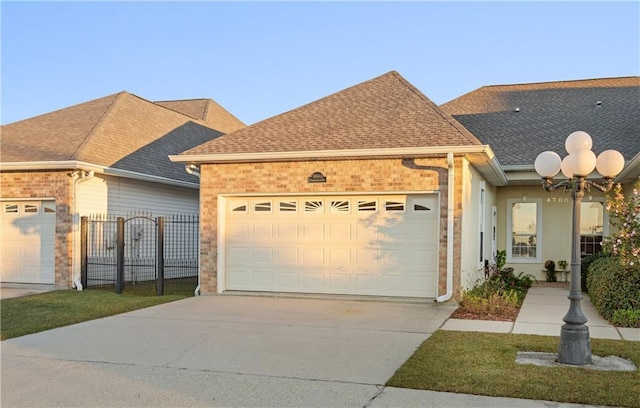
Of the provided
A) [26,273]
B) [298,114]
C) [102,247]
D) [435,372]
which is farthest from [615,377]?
[26,273]

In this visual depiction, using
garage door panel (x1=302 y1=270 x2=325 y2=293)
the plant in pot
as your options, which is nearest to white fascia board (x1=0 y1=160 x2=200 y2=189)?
garage door panel (x1=302 y1=270 x2=325 y2=293)

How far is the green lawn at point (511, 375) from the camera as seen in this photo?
561 centimetres

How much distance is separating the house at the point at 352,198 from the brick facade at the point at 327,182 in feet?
0.08

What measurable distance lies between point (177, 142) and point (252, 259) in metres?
8.41

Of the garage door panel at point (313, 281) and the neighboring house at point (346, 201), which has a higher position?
the neighboring house at point (346, 201)

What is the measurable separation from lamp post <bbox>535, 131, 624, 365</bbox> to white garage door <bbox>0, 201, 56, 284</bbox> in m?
12.7

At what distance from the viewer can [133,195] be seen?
55.3 feet

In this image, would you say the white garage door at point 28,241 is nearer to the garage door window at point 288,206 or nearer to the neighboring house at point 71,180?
the neighboring house at point 71,180

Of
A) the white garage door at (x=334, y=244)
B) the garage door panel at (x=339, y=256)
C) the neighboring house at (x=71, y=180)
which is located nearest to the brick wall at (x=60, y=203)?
the neighboring house at (x=71, y=180)

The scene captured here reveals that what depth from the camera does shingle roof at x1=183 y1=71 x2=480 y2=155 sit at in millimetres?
12078

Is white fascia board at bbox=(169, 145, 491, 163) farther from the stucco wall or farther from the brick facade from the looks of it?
the stucco wall

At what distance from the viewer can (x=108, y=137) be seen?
16.8m

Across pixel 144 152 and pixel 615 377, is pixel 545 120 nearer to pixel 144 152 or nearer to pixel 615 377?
pixel 144 152

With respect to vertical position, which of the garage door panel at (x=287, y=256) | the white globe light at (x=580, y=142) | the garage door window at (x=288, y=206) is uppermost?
the white globe light at (x=580, y=142)
